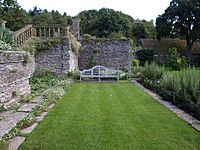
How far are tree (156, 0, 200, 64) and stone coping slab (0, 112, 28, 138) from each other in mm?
30095

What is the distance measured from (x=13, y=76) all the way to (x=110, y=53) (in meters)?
12.1

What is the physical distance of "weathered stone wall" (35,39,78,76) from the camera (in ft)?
48.1

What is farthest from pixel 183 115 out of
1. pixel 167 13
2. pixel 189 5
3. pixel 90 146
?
pixel 167 13

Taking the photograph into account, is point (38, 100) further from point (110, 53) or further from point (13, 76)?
point (110, 53)

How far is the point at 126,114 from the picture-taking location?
6281mm

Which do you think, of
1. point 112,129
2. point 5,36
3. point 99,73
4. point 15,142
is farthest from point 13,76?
point 99,73

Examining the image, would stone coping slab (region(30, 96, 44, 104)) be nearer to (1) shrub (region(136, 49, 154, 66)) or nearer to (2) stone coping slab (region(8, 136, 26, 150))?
(2) stone coping slab (region(8, 136, 26, 150))

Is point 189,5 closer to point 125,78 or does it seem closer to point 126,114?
point 125,78

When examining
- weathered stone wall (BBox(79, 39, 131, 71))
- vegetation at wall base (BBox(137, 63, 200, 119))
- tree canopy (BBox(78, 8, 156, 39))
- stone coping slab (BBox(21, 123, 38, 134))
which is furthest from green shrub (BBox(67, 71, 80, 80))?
tree canopy (BBox(78, 8, 156, 39))

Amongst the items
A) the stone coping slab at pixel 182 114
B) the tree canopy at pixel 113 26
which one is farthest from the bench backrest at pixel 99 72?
the tree canopy at pixel 113 26

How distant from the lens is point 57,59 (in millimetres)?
14812

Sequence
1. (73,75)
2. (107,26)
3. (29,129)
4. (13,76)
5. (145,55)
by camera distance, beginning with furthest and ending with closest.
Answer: (107,26), (145,55), (73,75), (13,76), (29,129)

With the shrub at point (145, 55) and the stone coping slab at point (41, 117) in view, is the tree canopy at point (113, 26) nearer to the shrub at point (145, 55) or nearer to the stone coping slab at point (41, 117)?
the shrub at point (145, 55)

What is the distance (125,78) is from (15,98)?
31.1ft
